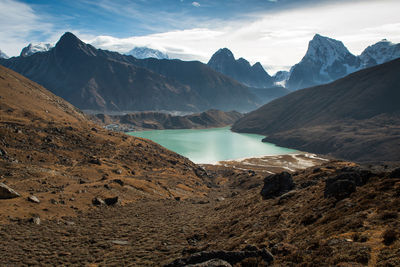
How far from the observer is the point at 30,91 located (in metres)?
111

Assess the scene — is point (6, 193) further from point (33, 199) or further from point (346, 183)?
point (346, 183)

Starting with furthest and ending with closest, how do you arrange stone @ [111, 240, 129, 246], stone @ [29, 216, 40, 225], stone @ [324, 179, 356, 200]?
1. stone @ [29, 216, 40, 225]
2. stone @ [111, 240, 129, 246]
3. stone @ [324, 179, 356, 200]

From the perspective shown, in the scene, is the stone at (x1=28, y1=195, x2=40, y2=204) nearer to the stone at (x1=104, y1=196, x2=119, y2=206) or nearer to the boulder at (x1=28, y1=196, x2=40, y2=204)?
the boulder at (x1=28, y1=196, x2=40, y2=204)

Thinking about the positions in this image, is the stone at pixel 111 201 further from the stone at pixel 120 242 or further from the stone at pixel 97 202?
the stone at pixel 120 242

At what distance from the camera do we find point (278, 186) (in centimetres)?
3653

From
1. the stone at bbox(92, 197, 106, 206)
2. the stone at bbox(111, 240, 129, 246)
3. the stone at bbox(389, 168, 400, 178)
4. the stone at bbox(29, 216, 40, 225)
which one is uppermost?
the stone at bbox(389, 168, 400, 178)

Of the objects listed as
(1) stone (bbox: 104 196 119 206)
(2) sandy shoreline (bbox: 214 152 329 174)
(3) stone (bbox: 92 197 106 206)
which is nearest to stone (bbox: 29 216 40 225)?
(3) stone (bbox: 92 197 106 206)

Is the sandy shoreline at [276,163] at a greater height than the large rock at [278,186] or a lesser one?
lesser

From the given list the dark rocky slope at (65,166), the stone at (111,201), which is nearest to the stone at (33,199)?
the dark rocky slope at (65,166)

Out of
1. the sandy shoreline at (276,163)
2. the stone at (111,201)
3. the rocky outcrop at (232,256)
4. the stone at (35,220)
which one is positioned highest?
the rocky outcrop at (232,256)

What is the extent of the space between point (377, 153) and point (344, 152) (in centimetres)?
2034

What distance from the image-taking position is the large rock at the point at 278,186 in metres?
35.8

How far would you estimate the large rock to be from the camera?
3575 cm

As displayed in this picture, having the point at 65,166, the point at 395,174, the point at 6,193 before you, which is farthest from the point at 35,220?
the point at 395,174
